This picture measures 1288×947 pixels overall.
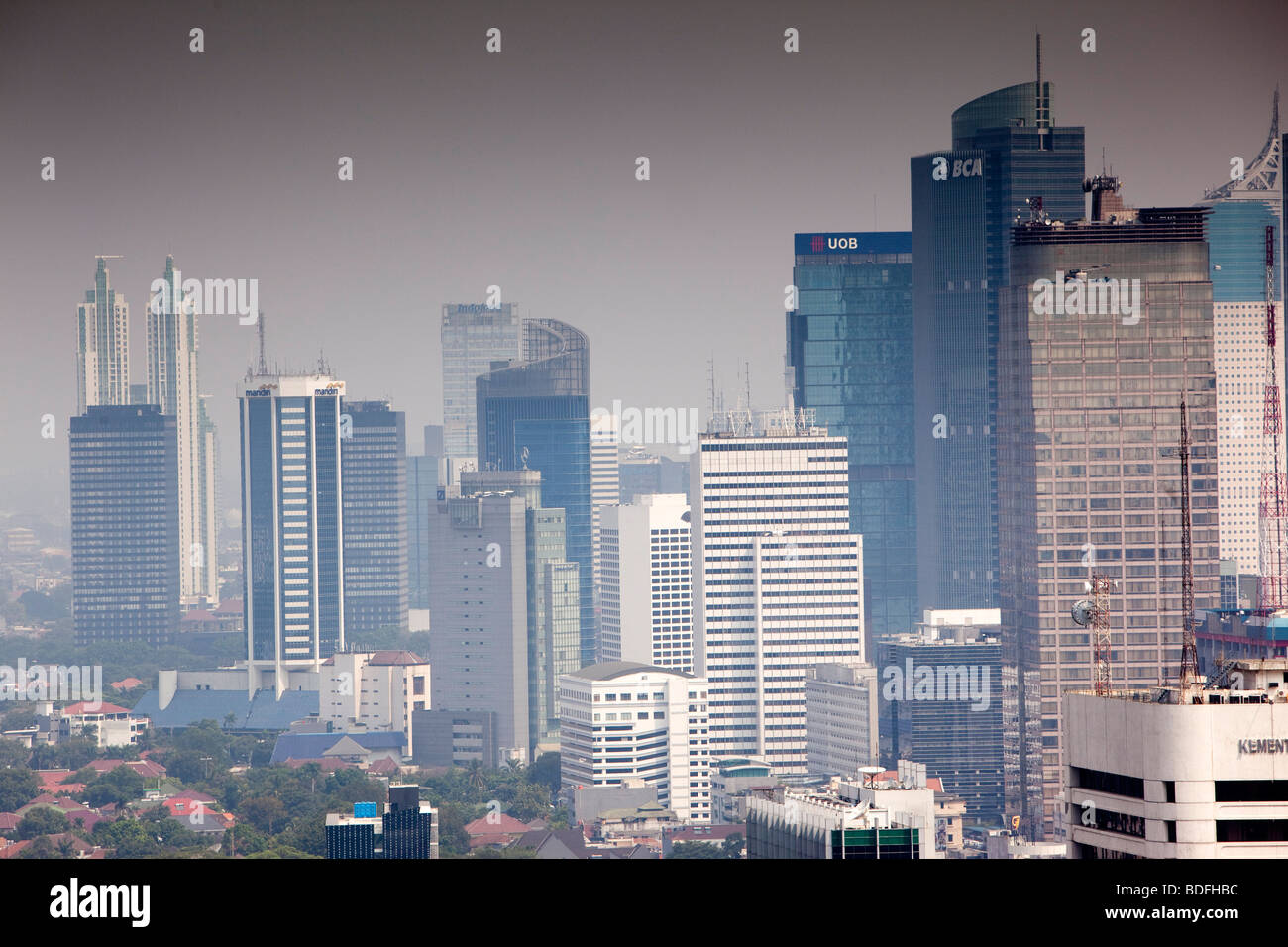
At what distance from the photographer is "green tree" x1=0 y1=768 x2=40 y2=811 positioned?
115 ft

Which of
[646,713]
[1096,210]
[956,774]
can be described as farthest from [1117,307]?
[646,713]

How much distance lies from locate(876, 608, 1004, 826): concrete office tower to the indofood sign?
22.0 meters

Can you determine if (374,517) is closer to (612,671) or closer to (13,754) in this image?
(612,671)

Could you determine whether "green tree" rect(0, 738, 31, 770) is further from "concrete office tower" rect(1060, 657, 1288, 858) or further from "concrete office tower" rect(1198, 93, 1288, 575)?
"concrete office tower" rect(1060, 657, 1288, 858)

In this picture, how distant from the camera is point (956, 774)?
1459 inches

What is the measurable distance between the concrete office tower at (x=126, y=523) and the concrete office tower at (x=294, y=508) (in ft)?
9.25

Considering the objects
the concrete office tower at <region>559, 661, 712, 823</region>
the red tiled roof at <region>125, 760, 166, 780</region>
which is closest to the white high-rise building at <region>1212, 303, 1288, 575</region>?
the concrete office tower at <region>559, 661, 712, 823</region>

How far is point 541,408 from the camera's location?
6619 centimetres

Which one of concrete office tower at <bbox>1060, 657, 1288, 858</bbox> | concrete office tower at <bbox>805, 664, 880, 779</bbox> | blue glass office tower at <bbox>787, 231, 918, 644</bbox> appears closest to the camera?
concrete office tower at <bbox>1060, 657, 1288, 858</bbox>

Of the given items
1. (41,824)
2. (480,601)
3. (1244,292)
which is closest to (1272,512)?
(1244,292)

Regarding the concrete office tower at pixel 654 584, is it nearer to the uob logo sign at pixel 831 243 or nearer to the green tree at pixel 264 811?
the uob logo sign at pixel 831 243

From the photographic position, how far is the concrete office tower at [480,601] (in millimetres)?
51281

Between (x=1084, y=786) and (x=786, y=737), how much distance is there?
3301 centimetres
